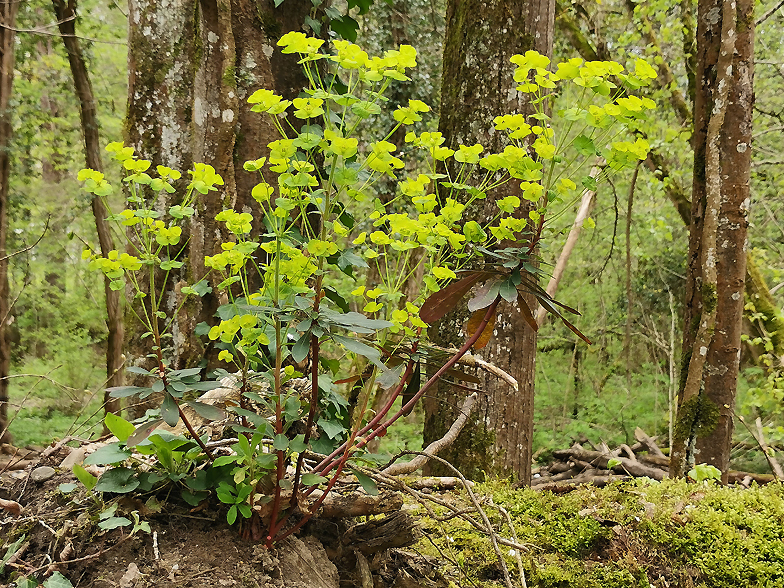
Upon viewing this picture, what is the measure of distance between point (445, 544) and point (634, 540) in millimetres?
613

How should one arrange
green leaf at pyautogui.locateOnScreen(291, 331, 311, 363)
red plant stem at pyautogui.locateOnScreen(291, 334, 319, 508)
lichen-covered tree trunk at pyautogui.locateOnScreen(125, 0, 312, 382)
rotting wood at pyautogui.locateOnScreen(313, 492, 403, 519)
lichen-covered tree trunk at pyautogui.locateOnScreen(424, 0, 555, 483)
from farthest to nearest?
lichen-covered tree trunk at pyautogui.locateOnScreen(424, 0, 555, 483) → lichen-covered tree trunk at pyautogui.locateOnScreen(125, 0, 312, 382) → rotting wood at pyautogui.locateOnScreen(313, 492, 403, 519) → red plant stem at pyautogui.locateOnScreen(291, 334, 319, 508) → green leaf at pyautogui.locateOnScreen(291, 331, 311, 363)

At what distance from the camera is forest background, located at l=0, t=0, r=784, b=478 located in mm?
6020

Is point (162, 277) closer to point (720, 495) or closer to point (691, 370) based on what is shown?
point (720, 495)

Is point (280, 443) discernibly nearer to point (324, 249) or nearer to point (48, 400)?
point (324, 249)

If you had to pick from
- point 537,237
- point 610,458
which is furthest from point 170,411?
point 610,458

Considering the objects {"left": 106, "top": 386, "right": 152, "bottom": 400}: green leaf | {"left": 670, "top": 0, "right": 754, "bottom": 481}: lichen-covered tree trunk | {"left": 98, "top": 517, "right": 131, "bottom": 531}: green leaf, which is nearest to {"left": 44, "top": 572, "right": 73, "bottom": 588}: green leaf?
{"left": 98, "top": 517, "right": 131, "bottom": 531}: green leaf

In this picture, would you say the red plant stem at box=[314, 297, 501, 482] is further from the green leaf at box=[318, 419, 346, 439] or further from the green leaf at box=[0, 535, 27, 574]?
the green leaf at box=[0, 535, 27, 574]

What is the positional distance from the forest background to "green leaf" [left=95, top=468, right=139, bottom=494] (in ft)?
12.9

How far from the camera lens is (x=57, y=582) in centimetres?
109

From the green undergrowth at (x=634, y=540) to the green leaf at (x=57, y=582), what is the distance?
0.91 metres

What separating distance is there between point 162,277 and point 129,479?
917 mm

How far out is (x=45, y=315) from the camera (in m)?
10.8

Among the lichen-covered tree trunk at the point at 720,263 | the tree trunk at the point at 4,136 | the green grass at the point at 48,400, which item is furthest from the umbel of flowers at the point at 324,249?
the green grass at the point at 48,400

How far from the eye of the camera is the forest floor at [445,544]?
117 cm
